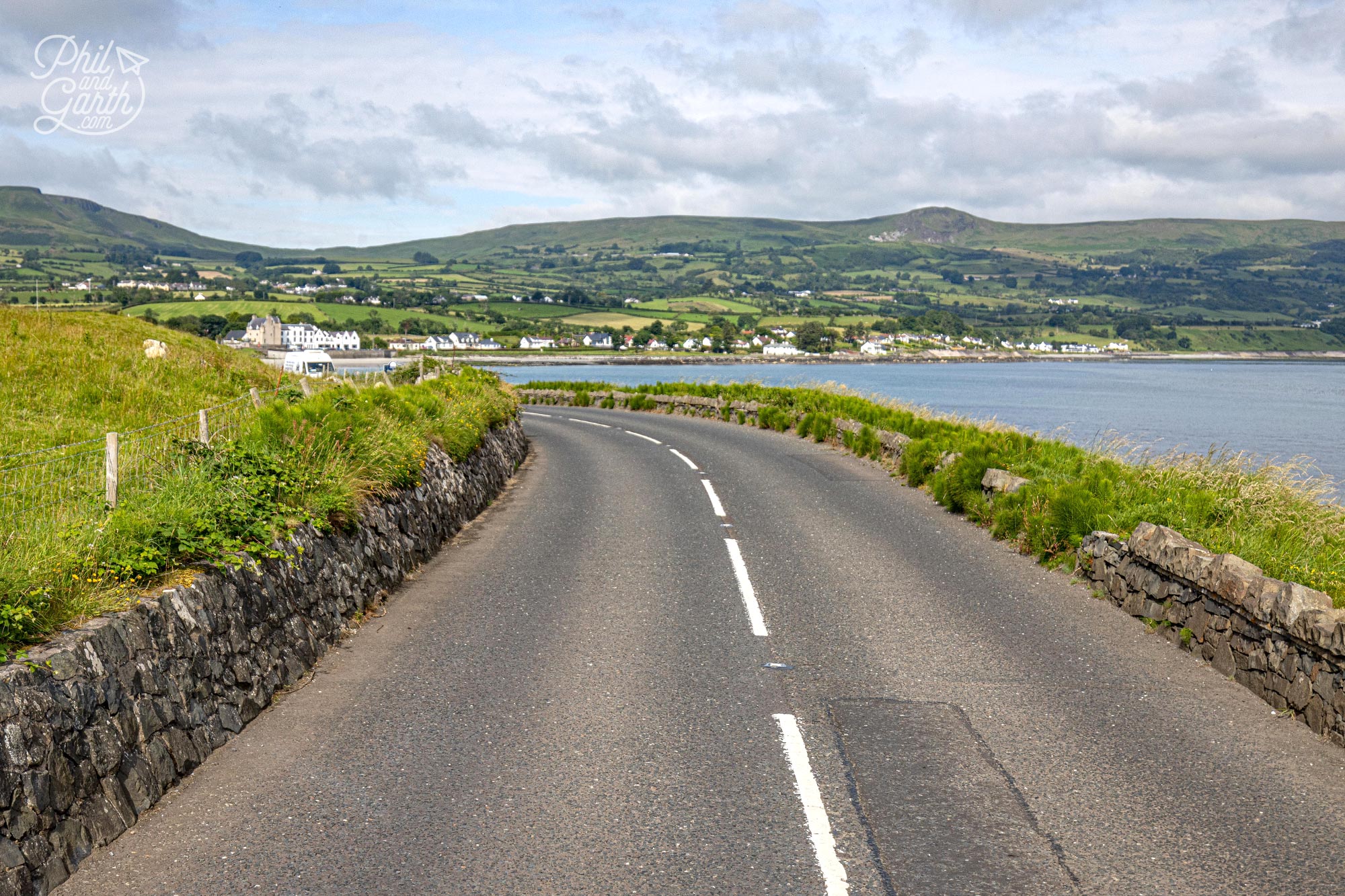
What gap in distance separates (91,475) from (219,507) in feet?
10.7

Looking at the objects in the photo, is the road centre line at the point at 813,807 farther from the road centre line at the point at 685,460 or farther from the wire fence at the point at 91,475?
the road centre line at the point at 685,460

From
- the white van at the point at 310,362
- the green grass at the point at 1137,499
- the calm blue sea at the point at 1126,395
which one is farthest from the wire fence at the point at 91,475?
the calm blue sea at the point at 1126,395

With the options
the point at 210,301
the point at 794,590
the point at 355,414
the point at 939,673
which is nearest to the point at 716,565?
the point at 794,590

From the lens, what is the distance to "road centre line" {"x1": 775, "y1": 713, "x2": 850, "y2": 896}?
15.2 feet

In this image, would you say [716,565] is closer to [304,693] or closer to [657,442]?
[304,693]

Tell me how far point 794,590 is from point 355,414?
6095mm

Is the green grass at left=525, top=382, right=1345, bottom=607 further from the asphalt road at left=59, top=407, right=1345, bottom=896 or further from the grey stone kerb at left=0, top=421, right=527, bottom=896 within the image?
the grey stone kerb at left=0, top=421, right=527, bottom=896

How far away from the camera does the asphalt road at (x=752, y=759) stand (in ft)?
15.7

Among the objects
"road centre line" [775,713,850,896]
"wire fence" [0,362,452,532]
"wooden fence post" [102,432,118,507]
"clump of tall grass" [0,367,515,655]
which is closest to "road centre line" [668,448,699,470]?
"clump of tall grass" [0,367,515,655]

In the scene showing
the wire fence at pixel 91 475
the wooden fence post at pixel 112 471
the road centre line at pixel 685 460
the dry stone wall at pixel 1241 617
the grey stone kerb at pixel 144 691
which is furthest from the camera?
the road centre line at pixel 685 460

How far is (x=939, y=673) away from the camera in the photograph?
25.3ft

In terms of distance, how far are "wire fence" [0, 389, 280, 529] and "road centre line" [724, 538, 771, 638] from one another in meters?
5.40

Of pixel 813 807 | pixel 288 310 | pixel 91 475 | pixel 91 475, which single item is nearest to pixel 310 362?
pixel 91 475

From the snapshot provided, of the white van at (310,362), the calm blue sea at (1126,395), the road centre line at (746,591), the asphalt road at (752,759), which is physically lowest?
the calm blue sea at (1126,395)
